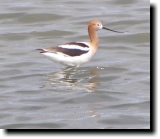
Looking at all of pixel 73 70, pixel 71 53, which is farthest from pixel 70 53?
pixel 73 70

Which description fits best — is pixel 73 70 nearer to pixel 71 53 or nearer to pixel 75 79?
pixel 71 53

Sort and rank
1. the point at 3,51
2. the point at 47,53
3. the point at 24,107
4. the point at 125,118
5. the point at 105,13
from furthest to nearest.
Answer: the point at 105,13 → the point at 3,51 → the point at 47,53 → the point at 24,107 → the point at 125,118

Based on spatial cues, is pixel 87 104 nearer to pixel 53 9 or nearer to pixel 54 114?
pixel 54 114

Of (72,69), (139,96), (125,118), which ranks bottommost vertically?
(125,118)

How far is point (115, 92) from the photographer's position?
9.46 metres

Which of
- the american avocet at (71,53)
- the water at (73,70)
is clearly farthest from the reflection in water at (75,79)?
the american avocet at (71,53)

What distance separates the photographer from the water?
8.43 m

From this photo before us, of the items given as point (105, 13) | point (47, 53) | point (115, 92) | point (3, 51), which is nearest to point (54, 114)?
point (115, 92)

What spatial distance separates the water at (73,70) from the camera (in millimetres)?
8430

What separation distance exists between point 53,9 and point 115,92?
5225mm

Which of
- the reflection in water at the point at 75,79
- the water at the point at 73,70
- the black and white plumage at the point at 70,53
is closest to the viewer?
the water at the point at 73,70

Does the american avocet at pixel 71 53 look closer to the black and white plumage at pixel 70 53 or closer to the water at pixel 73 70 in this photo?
the black and white plumage at pixel 70 53

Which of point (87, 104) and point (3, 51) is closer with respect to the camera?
point (87, 104)

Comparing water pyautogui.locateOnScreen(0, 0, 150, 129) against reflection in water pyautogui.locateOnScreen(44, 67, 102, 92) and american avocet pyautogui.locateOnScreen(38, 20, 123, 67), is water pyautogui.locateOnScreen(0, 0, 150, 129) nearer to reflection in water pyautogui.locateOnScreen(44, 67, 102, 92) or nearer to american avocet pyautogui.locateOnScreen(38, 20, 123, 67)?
reflection in water pyautogui.locateOnScreen(44, 67, 102, 92)
